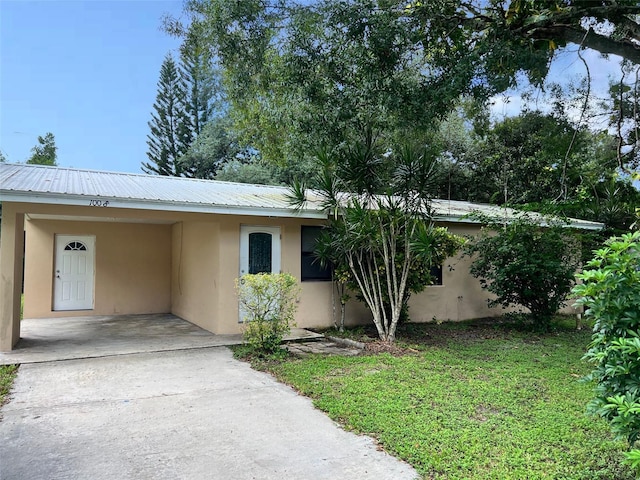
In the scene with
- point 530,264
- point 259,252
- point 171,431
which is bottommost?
point 171,431

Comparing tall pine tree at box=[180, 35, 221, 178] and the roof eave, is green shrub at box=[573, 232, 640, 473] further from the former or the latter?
tall pine tree at box=[180, 35, 221, 178]

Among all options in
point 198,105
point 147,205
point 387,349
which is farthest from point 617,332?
point 198,105

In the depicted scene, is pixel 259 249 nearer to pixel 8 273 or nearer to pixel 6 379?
pixel 8 273

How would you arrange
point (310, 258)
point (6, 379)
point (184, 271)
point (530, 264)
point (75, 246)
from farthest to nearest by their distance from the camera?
point (75, 246) < point (184, 271) < point (310, 258) < point (530, 264) < point (6, 379)

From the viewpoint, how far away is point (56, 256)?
11281 mm

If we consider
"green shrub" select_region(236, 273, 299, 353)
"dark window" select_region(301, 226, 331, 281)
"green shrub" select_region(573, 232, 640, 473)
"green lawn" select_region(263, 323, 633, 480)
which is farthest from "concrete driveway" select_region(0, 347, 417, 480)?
"dark window" select_region(301, 226, 331, 281)

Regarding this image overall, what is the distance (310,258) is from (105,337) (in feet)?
14.3

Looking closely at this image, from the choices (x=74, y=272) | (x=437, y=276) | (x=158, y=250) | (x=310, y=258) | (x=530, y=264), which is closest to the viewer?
(x=530, y=264)

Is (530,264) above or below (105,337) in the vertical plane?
above

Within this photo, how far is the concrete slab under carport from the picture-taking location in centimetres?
711

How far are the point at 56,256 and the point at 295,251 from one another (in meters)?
6.39

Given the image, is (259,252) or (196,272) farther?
(196,272)

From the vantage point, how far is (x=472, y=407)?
4.73m

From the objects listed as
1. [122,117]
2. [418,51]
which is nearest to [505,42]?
[418,51]
